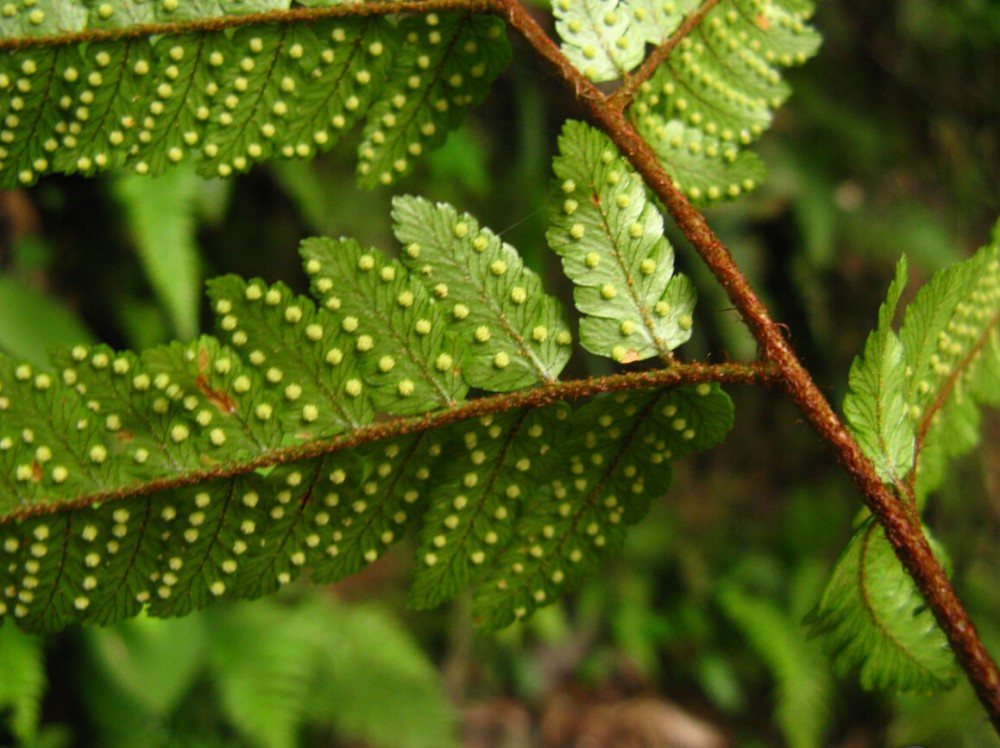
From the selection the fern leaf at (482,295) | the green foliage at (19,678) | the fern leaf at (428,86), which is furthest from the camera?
the green foliage at (19,678)

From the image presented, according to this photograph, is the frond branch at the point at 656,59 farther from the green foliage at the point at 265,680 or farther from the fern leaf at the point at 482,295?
the green foliage at the point at 265,680

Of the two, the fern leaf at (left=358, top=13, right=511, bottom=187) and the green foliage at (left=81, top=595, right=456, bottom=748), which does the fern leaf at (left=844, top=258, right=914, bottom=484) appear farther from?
the green foliage at (left=81, top=595, right=456, bottom=748)

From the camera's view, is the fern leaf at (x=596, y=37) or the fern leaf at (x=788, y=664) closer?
the fern leaf at (x=596, y=37)

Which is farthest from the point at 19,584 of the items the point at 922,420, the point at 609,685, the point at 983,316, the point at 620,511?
the point at 609,685

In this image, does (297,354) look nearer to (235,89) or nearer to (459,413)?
(459,413)

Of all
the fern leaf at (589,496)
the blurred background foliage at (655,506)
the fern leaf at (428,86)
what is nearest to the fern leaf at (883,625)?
the fern leaf at (589,496)

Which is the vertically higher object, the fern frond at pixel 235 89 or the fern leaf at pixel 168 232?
the fern frond at pixel 235 89

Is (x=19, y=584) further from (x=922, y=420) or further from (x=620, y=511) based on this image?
(x=922, y=420)

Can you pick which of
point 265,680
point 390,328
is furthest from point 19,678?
point 390,328
